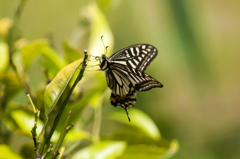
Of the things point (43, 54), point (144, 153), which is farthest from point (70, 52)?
point (144, 153)

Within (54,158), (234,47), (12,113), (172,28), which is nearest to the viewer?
(54,158)

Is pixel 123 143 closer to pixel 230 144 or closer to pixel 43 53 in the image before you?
pixel 43 53

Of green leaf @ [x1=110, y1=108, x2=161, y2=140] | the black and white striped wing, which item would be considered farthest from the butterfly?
Result: green leaf @ [x1=110, y1=108, x2=161, y2=140]

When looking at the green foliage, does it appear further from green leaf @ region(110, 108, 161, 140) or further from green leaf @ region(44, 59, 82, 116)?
green leaf @ region(44, 59, 82, 116)

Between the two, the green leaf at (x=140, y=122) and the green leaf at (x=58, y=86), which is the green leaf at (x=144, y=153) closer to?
the green leaf at (x=140, y=122)

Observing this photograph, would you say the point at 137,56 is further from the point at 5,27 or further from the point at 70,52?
the point at 5,27

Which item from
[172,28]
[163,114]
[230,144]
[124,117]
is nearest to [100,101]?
[124,117]
